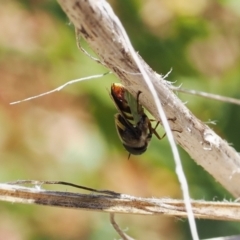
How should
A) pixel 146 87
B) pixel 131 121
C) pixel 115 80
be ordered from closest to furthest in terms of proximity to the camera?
pixel 146 87 < pixel 131 121 < pixel 115 80

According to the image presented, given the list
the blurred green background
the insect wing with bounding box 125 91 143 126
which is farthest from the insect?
the blurred green background

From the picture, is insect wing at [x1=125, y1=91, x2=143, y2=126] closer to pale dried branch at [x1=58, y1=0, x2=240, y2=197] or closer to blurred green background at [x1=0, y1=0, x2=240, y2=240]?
pale dried branch at [x1=58, y1=0, x2=240, y2=197]

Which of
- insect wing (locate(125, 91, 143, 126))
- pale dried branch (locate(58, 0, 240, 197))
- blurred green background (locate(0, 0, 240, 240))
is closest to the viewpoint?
pale dried branch (locate(58, 0, 240, 197))

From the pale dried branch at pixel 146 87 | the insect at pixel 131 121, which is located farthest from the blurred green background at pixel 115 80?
the pale dried branch at pixel 146 87

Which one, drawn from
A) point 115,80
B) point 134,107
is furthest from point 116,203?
point 115,80

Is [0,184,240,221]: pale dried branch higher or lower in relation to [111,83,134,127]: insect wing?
lower

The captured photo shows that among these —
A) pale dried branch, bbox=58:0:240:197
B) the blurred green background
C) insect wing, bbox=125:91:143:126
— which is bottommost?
pale dried branch, bbox=58:0:240:197

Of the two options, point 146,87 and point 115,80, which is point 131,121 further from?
point 115,80
